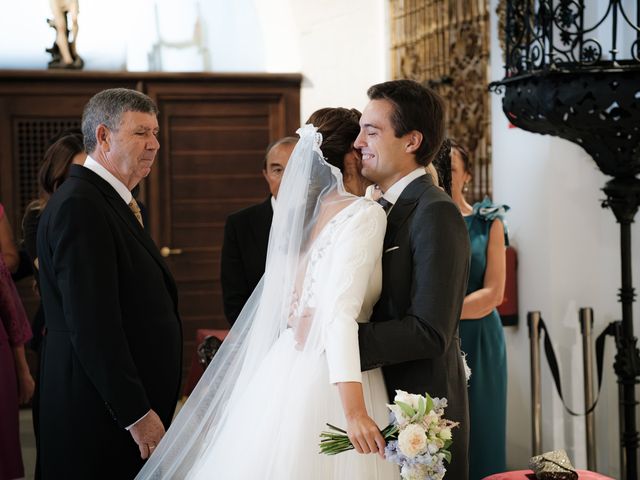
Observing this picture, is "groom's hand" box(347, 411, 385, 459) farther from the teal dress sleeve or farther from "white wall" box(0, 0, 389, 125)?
"white wall" box(0, 0, 389, 125)

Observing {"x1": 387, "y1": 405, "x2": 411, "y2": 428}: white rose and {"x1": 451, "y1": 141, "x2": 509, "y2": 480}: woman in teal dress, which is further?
{"x1": 451, "y1": 141, "x2": 509, "y2": 480}: woman in teal dress

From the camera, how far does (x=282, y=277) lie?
2.32m

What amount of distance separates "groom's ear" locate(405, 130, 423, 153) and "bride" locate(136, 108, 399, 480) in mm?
178

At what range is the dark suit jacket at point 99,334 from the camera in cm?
245

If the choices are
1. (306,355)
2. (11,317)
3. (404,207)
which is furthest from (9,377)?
(404,207)

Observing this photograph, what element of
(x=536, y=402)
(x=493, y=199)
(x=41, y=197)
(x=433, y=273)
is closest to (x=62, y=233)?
(x=433, y=273)

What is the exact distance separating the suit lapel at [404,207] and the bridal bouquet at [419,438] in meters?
0.45

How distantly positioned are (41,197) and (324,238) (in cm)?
207

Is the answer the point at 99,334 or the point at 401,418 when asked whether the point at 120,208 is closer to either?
the point at 99,334

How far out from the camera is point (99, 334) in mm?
2439

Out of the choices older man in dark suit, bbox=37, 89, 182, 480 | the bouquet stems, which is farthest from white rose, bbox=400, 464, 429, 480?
older man in dark suit, bbox=37, 89, 182, 480

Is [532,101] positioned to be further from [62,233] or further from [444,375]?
[62,233]

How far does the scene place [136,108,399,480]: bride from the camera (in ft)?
6.81

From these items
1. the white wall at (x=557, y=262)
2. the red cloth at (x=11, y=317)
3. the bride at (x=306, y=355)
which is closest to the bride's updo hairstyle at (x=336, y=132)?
the bride at (x=306, y=355)
